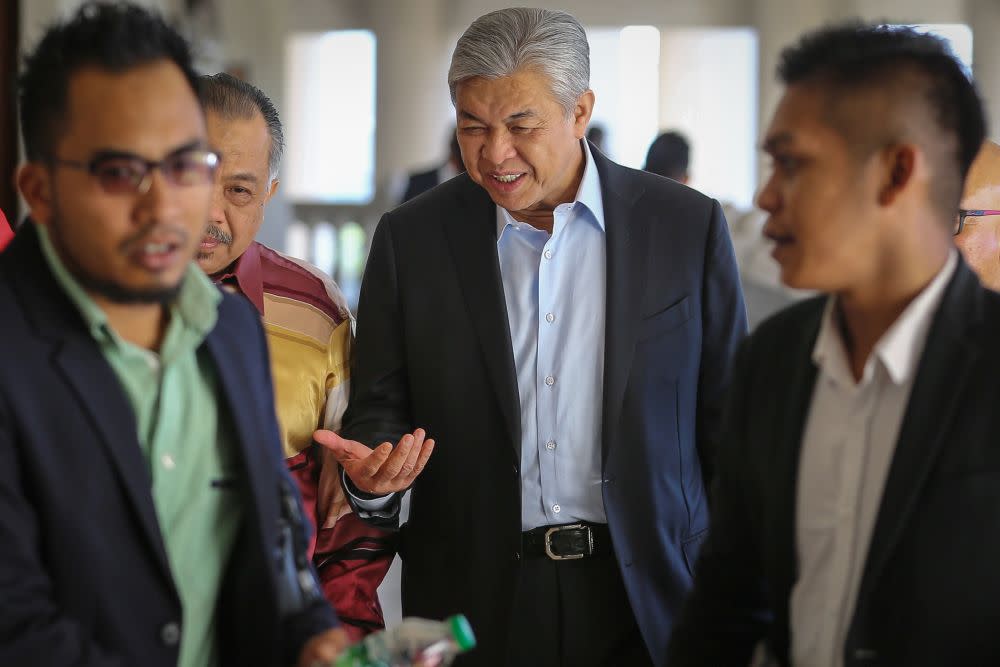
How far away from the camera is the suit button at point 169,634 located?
1.33 m

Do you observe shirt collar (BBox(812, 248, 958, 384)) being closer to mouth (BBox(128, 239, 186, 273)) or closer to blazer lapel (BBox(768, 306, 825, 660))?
blazer lapel (BBox(768, 306, 825, 660))

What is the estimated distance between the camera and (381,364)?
223cm

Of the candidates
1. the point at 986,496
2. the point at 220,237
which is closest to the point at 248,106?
the point at 220,237

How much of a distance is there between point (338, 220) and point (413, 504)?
10915 mm

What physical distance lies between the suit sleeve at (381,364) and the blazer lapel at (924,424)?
1.07 meters

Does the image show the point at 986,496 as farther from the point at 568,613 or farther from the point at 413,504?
the point at 413,504

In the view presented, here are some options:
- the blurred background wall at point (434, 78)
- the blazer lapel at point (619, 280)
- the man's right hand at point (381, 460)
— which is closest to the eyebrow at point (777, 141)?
the blazer lapel at point (619, 280)

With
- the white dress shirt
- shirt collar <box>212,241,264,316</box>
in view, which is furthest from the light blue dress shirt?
the white dress shirt

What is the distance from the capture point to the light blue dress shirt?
7.05ft

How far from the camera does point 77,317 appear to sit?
133 centimetres

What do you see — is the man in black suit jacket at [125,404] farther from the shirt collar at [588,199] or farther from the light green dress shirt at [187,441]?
the shirt collar at [588,199]

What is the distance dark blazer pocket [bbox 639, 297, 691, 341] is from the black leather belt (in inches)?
14.6

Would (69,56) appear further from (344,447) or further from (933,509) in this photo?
(933,509)

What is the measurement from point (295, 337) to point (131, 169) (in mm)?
936
